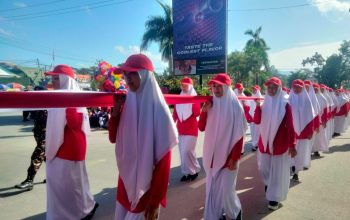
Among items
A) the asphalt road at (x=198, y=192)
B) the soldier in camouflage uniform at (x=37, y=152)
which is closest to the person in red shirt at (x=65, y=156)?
the asphalt road at (x=198, y=192)

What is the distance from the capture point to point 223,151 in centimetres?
371

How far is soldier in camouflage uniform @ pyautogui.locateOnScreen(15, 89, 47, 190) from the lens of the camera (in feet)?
17.3

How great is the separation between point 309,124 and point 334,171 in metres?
1.52

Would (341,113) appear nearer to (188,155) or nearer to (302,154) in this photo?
(302,154)

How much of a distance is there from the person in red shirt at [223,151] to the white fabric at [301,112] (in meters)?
2.96

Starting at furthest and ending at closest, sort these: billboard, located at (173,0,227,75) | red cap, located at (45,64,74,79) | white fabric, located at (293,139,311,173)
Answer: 1. billboard, located at (173,0,227,75)
2. white fabric, located at (293,139,311,173)
3. red cap, located at (45,64,74,79)

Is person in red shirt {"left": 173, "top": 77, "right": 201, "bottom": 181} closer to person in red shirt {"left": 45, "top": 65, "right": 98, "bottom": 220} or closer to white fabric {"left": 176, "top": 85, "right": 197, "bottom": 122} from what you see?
white fabric {"left": 176, "top": 85, "right": 197, "bottom": 122}

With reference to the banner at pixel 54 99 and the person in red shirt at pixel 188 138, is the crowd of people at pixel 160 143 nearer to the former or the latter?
the person in red shirt at pixel 188 138

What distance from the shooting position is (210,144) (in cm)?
384

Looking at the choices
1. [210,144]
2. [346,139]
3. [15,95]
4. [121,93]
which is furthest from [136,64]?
[346,139]

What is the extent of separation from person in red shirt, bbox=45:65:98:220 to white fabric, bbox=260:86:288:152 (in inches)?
113

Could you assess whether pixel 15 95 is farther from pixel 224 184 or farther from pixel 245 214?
pixel 245 214

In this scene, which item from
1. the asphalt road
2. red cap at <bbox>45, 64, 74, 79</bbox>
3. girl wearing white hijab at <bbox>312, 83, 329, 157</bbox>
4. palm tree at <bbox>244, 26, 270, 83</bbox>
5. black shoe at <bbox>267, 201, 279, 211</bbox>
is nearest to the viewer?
red cap at <bbox>45, 64, 74, 79</bbox>

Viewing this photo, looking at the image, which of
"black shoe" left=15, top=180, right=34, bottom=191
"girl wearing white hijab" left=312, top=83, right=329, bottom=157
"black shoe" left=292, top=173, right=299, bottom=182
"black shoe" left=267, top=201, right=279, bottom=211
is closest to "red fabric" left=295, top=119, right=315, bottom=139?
"black shoe" left=292, top=173, right=299, bottom=182
